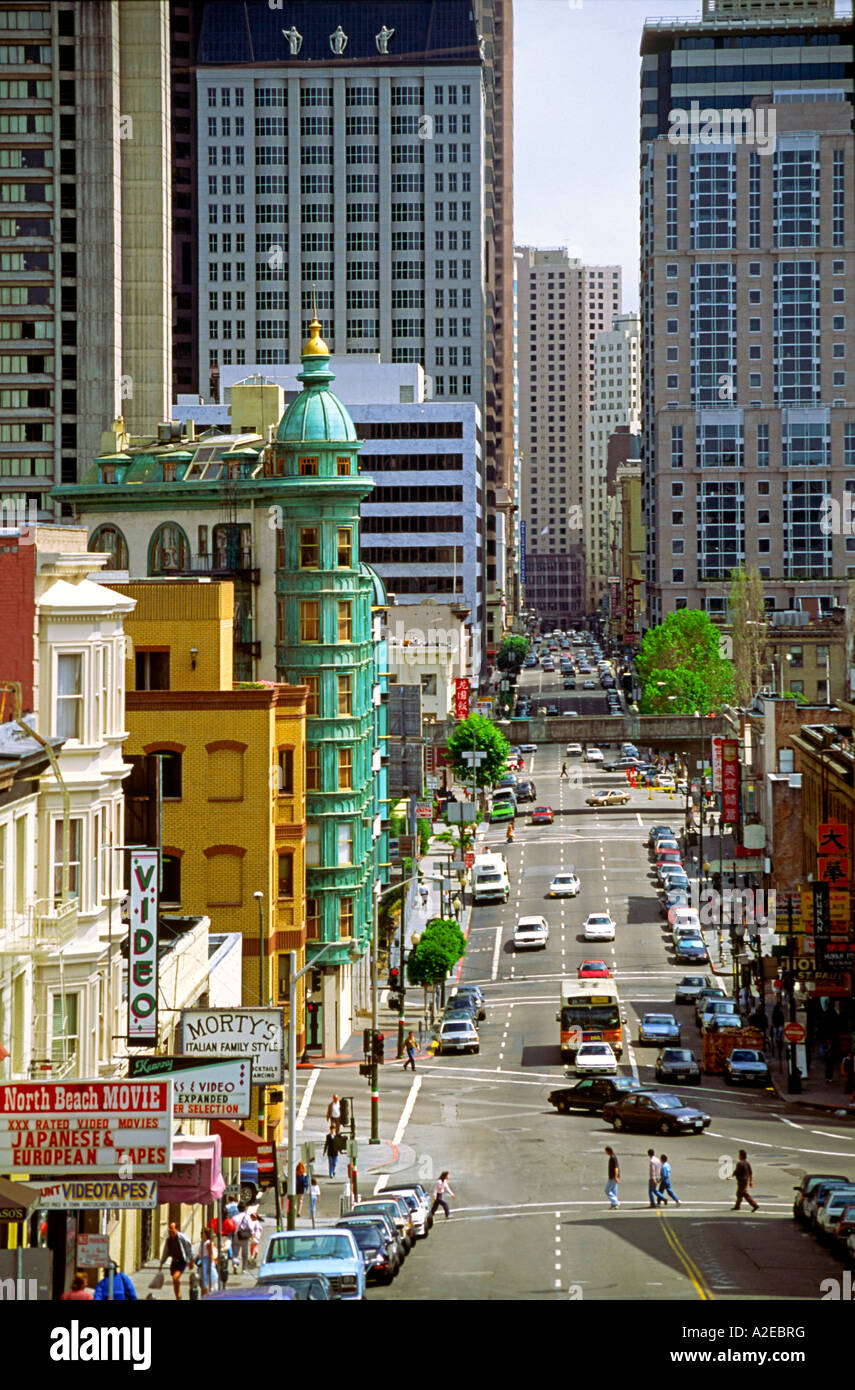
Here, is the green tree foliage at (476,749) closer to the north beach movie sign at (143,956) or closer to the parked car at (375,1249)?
the parked car at (375,1249)

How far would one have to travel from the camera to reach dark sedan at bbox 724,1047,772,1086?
73625 mm

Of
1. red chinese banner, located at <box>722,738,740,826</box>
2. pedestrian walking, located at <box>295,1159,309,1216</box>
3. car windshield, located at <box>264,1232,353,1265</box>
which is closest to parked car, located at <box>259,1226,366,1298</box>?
car windshield, located at <box>264,1232,353,1265</box>

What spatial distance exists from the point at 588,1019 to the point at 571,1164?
21.2 meters

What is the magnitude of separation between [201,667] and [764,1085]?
83.0 ft

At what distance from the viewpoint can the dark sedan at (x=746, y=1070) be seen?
73.6 m

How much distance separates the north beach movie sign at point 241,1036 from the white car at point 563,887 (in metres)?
72.9

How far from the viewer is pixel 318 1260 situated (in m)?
33.2

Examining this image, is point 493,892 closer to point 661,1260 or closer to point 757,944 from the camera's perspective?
point 757,944

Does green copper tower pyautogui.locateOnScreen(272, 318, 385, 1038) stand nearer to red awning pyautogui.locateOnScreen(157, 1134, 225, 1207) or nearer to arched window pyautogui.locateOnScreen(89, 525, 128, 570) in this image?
arched window pyautogui.locateOnScreen(89, 525, 128, 570)

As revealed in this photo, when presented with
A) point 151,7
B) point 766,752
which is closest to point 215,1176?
point 766,752

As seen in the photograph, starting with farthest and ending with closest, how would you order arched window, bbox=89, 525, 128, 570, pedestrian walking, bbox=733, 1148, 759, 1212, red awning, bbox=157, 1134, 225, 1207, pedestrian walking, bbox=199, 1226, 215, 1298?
arched window, bbox=89, 525, 128, 570, pedestrian walking, bbox=733, 1148, 759, 1212, pedestrian walking, bbox=199, 1226, 215, 1298, red awning, bbox=157, 1134, 225, 1207

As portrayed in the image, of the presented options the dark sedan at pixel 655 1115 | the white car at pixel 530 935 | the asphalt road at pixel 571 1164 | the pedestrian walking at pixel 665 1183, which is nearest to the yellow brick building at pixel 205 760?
the asphalt road at pixel 571 1164

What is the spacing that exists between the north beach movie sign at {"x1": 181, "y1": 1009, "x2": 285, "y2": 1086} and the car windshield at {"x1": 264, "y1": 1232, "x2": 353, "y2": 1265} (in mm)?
7791
